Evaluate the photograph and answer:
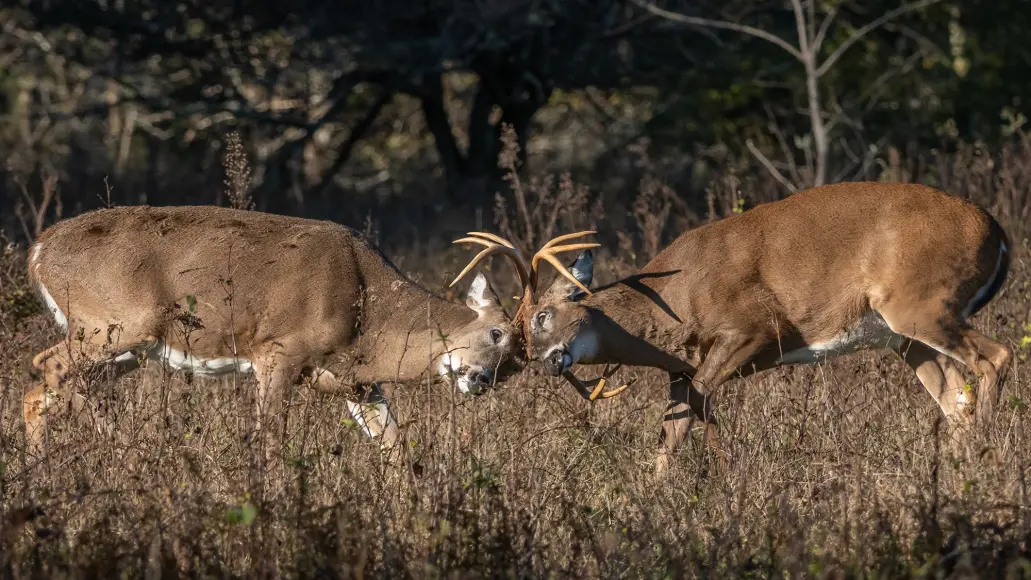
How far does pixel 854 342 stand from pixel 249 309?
123 inches

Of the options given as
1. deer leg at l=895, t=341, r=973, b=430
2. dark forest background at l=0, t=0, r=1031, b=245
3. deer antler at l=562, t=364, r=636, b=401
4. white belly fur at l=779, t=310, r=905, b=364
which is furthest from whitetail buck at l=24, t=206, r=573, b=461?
dark forest background at l=0, t=0, r=1031, b=245

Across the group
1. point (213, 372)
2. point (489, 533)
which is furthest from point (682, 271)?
point (489, 533)

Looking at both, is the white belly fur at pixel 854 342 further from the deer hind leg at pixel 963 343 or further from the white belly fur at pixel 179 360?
the white belly fur at pixel 179 360

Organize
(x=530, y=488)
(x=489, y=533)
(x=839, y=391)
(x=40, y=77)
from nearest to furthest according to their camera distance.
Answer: (x=489, y=533) < (x=530, y=488) < (x=839, y=391) < (x=40, y=77)

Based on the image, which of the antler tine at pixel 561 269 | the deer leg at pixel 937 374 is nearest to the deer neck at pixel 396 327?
the antler tine at pixel 561 269

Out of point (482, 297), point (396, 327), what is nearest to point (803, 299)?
point (482, 297)

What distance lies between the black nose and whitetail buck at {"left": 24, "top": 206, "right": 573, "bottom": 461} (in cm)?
23

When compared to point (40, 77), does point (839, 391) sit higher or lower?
higher

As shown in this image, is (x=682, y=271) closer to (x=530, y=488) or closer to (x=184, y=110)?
(x=530, y=488)

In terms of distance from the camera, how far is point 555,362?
24.7ft

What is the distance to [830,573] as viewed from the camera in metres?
4.51

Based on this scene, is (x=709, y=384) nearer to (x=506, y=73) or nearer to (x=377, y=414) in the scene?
(x=377, y=414)

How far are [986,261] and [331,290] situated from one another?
10.9 feet

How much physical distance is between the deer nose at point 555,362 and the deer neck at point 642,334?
0.29m
